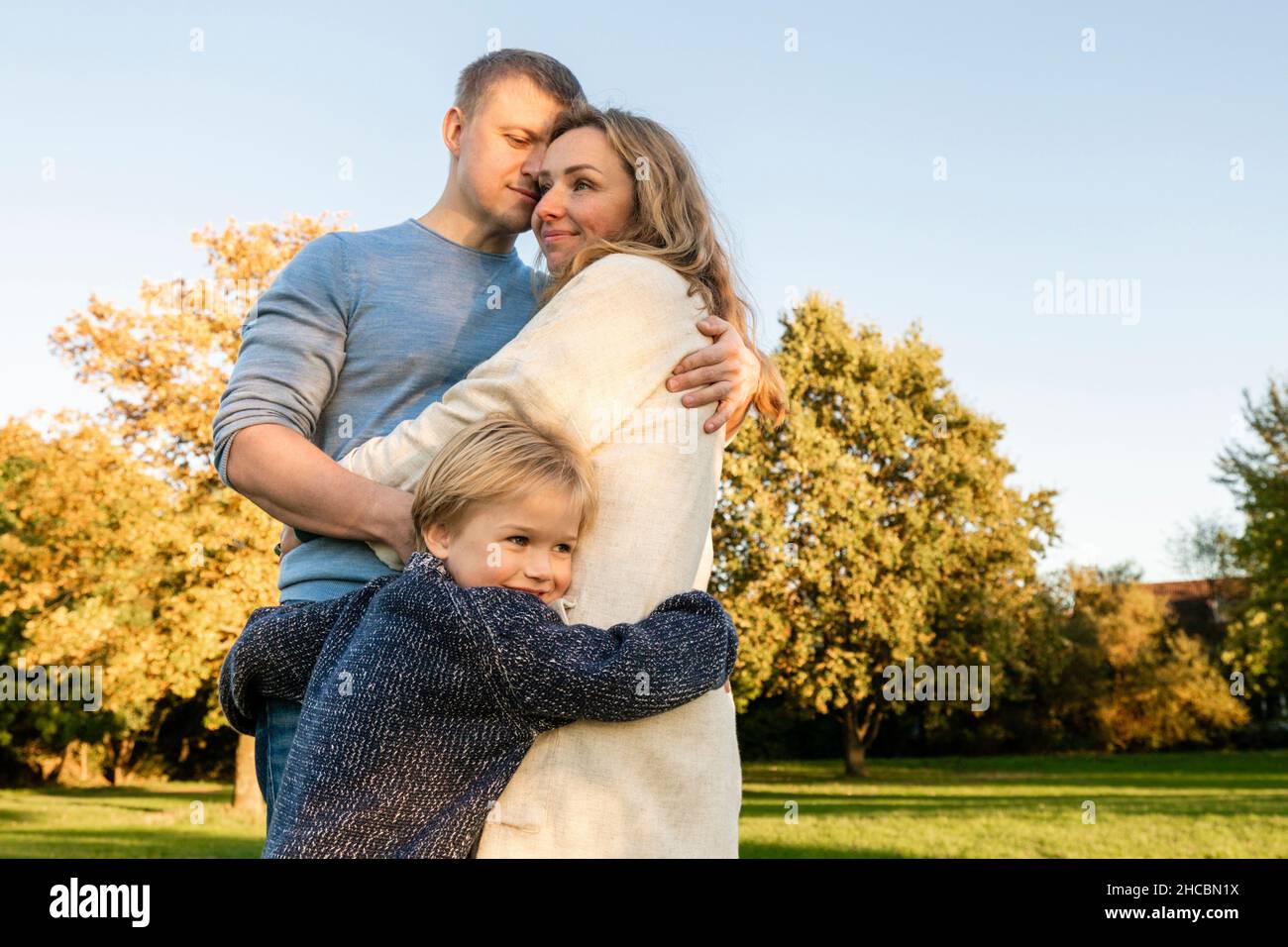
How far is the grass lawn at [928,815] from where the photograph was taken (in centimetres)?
1423

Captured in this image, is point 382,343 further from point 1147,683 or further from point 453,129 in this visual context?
point 1147,683

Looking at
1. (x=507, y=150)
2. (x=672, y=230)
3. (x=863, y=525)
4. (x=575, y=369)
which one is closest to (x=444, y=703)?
(x=575, y=369)

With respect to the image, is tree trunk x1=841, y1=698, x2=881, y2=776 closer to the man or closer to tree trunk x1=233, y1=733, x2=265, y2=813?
tree trunk x1=233, y1=733, x2=265, y2=813

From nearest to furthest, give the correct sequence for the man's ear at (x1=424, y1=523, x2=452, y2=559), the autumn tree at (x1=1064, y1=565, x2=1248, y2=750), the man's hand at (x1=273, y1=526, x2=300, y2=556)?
the man's ear at (x1=424, y1=523, x2=452, y2=559) → the man's hand at (x1=273, y1=526, x2=300, y2=556) → the autumn tree at (x1=1064, y1=565, x2=1248, y2=750)

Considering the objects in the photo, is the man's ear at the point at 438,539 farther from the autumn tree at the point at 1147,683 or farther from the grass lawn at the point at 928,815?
the autumn tree at the point at 1147,683

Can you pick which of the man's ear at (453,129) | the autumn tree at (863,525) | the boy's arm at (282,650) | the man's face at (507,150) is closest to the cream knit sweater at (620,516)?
the boy's arm at (282,650)

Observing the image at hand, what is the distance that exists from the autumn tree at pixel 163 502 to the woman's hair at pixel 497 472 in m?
15.2

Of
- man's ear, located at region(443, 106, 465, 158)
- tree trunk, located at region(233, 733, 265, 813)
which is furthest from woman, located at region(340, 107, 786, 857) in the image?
tree trunk, located at region(233, 733, 265, 813)

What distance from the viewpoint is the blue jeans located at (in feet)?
7.44

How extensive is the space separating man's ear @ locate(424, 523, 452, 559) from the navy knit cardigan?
0.35 feet

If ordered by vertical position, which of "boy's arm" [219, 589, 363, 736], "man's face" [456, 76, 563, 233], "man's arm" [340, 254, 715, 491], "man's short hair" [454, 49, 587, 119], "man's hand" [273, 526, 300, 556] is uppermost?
"man's short hair" [454, 49, 587, 119]

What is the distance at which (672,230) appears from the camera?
252 cm

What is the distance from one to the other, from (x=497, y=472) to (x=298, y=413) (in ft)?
2.26
